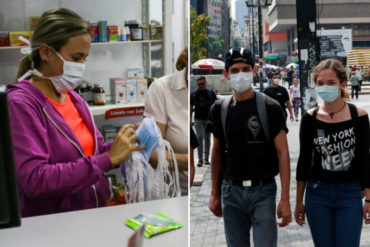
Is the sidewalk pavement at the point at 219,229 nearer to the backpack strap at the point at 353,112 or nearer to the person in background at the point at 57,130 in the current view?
the backpack strap at the point at 353,112

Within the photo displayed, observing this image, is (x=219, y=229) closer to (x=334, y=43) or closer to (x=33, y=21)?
(x=334, y=43)

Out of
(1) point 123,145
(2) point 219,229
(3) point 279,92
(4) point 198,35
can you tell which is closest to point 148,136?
(1) point 123,145

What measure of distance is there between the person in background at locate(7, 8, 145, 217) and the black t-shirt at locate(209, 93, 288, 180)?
1.47 ft

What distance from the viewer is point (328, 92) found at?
1804mm

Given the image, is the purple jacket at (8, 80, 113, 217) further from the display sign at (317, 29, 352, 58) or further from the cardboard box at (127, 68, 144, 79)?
the display sign at (317, 29, 352, 58)

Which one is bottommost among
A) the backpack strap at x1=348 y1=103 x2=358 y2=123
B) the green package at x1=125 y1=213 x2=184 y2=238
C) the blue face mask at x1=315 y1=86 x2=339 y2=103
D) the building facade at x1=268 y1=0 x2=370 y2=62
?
the green package at x1=125 y1=213 x2=184 y2=238

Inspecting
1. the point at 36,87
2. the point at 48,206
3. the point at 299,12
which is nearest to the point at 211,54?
the point at 299,12

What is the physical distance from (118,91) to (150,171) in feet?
1.30

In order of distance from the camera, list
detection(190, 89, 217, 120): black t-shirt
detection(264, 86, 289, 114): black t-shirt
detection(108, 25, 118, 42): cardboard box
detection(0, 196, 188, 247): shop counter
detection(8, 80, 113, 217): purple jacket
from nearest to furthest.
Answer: detection(0, 196, 188, 247): shop counter → detection(8, 80, 113, 217): purple jacket → detection(108, 25, 118, 42): cardboard box → detection(190, 89, 217, 120): black t-shirt → detection(264, 86, 289, 114): black t-shirt

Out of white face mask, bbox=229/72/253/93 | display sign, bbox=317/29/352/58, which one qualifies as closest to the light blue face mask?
white face mask, bbox=229/72/253/93

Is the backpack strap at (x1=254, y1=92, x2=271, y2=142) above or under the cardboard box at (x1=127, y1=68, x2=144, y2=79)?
under

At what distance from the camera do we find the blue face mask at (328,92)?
5.89 feet

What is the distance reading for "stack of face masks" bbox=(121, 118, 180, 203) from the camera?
192 centimetres

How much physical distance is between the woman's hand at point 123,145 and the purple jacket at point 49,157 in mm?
37
